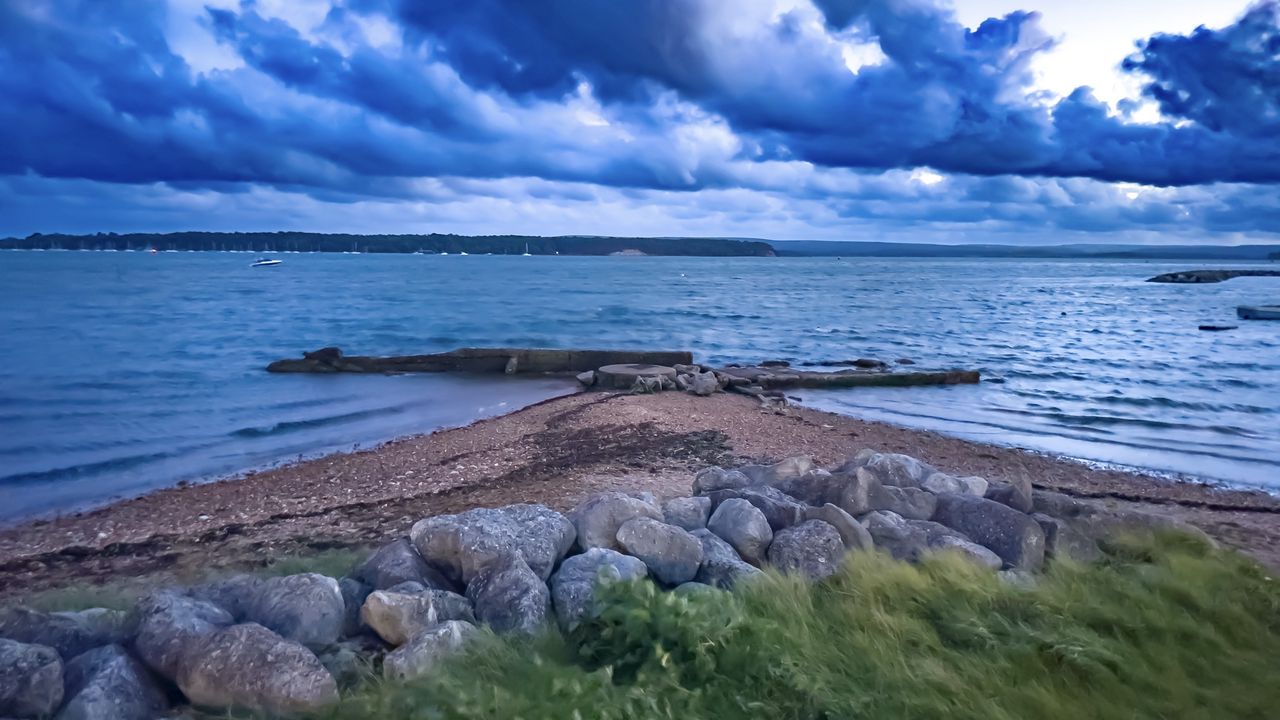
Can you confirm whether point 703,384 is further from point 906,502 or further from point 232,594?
point 232,594

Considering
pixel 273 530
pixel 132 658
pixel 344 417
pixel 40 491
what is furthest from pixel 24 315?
pixel 132 658

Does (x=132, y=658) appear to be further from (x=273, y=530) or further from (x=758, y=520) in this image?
(x=273, y=530)

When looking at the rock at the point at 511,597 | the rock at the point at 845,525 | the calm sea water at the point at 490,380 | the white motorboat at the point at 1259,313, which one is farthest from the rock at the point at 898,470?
the white motorboat at the point at 1259,313

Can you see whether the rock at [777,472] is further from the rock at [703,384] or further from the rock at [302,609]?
the rock at [703,384]

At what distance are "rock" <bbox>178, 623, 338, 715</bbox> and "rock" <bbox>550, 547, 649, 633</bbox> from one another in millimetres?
1187

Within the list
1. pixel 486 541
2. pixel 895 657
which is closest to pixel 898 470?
pixel 895 657

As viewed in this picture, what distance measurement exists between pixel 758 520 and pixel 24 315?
1923 inches

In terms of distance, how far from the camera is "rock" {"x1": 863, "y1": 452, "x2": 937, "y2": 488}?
21.8 ft

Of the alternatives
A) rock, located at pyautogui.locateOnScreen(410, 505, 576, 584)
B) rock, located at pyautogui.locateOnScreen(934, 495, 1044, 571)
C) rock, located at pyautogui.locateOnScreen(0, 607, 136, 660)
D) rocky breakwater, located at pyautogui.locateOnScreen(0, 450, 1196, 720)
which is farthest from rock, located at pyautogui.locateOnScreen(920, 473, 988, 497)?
rock, located at pyautogui.locateOnScreen(0, 607, 136, 660)

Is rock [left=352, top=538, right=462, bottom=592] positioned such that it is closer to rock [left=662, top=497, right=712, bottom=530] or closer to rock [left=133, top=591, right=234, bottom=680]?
rock [left=133, top=591, right=234, bottom=680]

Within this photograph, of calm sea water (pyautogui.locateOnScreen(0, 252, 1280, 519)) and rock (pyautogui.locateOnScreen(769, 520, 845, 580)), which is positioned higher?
rock (pyautogui.locateOnScreen(769, 520, 845, 580))

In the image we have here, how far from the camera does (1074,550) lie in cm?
518

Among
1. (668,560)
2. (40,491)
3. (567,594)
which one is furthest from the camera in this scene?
(40,491)

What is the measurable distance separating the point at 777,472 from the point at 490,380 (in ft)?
50.2
